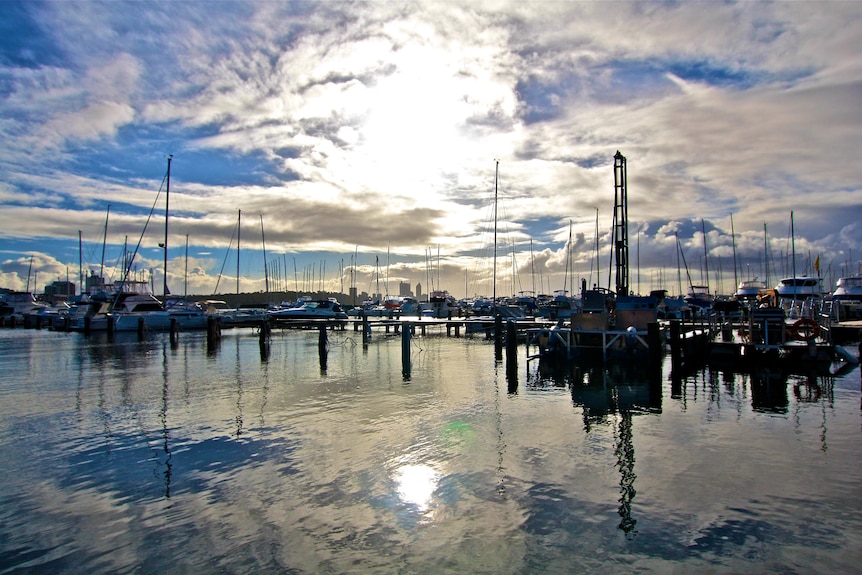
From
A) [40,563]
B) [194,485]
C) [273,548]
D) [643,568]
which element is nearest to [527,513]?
[643,568]

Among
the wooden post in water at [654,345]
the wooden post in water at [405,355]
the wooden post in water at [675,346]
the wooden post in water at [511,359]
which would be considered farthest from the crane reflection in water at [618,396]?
the wooden post in water at [405,355]

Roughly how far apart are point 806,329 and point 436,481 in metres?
28.1

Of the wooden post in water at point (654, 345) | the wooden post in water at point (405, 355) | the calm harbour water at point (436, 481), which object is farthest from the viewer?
the wooden post in water at point (405, 355)

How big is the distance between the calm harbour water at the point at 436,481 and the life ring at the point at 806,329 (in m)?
6.81

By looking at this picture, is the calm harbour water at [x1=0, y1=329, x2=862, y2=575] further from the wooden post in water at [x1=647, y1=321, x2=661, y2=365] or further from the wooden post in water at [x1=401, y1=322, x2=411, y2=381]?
the wooden post in water at [x1=401, y1=322, x2=411, y2=381]

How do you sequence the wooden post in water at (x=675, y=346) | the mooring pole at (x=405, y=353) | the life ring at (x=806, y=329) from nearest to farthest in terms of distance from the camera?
1. the wooden post in water at (x=675, y=346)
2. the life ring at (x=806, y=329)
3. the mooring pole at (x=405, y=353)

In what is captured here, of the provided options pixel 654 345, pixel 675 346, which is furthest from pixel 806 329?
pixel 654 345

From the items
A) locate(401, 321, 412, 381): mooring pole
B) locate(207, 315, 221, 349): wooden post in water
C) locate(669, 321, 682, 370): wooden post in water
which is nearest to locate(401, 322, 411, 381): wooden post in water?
locate(401, 321, 412, 381): mooring pole

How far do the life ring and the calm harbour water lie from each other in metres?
6.81

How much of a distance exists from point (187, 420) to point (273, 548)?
37.4 feet

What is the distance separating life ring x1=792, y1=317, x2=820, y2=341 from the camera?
30.1 meters

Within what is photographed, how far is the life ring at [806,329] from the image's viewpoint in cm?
3008

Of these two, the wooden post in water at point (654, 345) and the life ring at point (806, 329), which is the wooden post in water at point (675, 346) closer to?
the wooden post in water at point (654, 345)

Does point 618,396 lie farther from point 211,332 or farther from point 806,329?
point 211,332
